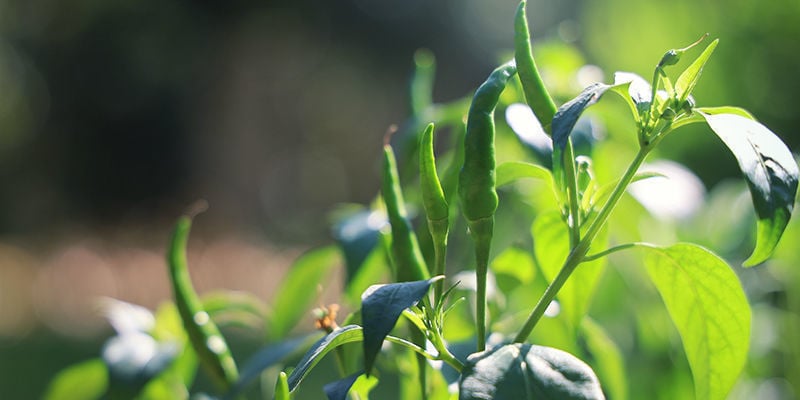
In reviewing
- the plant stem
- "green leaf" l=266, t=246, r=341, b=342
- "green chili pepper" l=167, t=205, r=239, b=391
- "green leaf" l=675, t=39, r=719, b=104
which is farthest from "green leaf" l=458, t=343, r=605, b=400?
"green leaf" l=266, t=246, r=341, b=342

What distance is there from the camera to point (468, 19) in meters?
14.6

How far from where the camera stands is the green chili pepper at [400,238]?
1.50ft

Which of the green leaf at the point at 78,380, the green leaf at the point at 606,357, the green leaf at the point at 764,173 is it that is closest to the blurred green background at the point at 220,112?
the green leaf at the point at 606,357

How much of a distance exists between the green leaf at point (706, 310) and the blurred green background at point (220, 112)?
3.38 meters

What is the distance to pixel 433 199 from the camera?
41 cm

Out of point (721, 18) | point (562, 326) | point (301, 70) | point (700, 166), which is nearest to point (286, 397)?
point (562, 326)

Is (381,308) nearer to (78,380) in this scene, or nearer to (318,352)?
(318,352)

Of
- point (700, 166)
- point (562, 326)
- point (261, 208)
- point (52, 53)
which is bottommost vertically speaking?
point (261, 208)

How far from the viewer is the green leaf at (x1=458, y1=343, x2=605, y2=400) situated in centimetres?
34

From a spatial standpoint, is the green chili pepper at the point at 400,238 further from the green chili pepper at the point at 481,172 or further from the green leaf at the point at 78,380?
the green leaf at the point at 78,380

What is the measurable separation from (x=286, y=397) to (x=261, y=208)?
1272cm

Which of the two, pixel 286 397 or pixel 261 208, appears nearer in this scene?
pixel 286 397

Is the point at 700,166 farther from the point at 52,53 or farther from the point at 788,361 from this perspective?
the point at 52,53

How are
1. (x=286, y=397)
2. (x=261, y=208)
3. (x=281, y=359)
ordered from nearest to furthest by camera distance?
1. (x=286, y=397)
2. (x=281, y=359)
3. (x=261, y=208)
